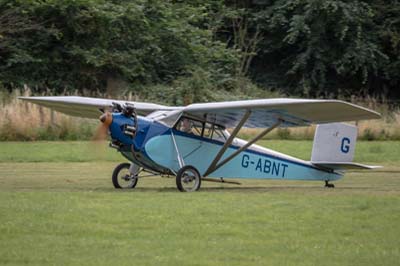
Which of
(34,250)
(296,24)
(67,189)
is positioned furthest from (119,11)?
(34,250)

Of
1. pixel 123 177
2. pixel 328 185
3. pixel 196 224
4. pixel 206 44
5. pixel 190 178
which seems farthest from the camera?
pixel 206 44

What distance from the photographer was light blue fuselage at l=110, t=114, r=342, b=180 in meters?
16.3

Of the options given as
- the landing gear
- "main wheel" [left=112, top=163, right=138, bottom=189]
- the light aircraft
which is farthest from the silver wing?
the landing gear

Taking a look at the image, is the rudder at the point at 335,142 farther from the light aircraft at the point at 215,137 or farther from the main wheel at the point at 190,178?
the main wheel at the point at 190,178

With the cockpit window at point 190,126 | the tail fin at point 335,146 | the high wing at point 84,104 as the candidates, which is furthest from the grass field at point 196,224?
the high wing at point 84,104

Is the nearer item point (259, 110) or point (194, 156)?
point (259, 110)

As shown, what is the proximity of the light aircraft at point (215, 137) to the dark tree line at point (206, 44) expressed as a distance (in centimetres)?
1595

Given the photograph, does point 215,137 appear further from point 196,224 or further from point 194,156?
point 196,224

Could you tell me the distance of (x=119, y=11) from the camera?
3559cm

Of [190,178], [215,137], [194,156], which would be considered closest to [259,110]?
[215,137]

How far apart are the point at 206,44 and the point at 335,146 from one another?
808 inches

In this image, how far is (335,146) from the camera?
18.6 meters

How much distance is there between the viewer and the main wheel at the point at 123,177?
1725 centimetres

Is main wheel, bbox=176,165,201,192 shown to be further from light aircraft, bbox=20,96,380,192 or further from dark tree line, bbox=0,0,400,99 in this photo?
dark tree line, bbox=0,0,400,99
